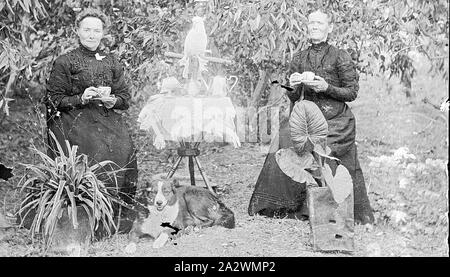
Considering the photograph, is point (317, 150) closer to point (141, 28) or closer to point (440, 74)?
point (440, 74)

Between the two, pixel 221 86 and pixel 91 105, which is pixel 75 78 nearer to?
pixel 91 105

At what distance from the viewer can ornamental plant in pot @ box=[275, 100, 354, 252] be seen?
407 centimetres

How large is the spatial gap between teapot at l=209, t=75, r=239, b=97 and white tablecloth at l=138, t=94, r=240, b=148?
0.12 ft

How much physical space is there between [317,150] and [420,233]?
738 millimetres

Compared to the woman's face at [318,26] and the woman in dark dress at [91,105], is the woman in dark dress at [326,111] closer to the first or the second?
the woman's face at [318,26]

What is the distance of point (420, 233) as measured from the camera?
4258 mm

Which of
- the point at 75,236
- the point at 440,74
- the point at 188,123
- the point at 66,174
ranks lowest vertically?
the point at 75,236

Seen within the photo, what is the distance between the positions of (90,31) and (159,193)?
3.22 ft

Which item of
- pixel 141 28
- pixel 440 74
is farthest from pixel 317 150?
A: pixel 141 28

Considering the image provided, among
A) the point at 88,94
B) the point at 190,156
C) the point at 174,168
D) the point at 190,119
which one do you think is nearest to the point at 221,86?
the point at 190,119

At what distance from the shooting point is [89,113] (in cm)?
433

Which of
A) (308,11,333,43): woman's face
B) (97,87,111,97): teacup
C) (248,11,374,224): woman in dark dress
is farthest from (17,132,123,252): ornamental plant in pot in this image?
(308,11,333,43): woman's face

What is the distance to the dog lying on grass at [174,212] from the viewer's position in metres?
4.21

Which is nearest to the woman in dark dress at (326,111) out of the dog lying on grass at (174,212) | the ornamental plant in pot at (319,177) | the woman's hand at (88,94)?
the ornamental plant in pot at (319,177)
